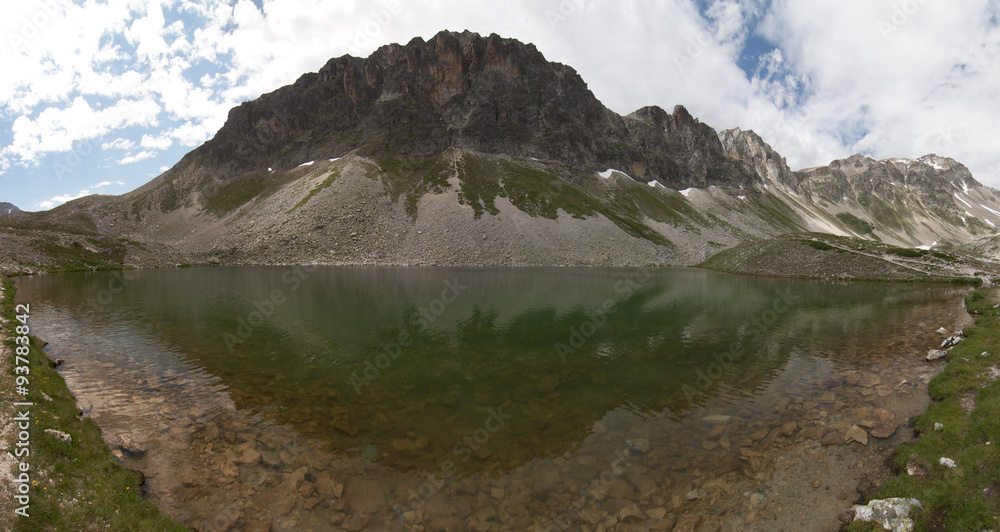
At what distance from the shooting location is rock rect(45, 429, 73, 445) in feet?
37.3

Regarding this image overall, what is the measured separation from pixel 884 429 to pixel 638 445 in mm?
8897

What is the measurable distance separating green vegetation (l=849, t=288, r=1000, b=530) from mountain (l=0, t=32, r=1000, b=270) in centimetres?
9569

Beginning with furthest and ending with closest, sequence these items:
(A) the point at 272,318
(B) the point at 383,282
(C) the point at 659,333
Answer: (B) the point at 383,282, (A) the point at 272,318, (C) the point at 659,333

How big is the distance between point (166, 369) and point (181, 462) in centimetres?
1097

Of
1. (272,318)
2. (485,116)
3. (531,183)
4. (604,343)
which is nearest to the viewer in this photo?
(604,343)

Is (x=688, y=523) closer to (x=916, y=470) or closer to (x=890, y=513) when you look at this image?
(x=890, y=513)

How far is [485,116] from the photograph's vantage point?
181375 mm

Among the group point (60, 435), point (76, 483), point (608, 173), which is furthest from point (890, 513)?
point (608, 173)

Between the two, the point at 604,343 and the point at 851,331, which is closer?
the point at 604,343

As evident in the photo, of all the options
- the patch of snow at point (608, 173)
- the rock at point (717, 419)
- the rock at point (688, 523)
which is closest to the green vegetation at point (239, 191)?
the patch of snow at point (608, 173)

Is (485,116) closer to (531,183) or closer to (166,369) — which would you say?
(531,183)

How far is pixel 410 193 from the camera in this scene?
144 metres

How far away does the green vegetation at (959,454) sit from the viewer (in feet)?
28.9

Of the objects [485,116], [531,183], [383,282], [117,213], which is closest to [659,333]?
[383,282]
